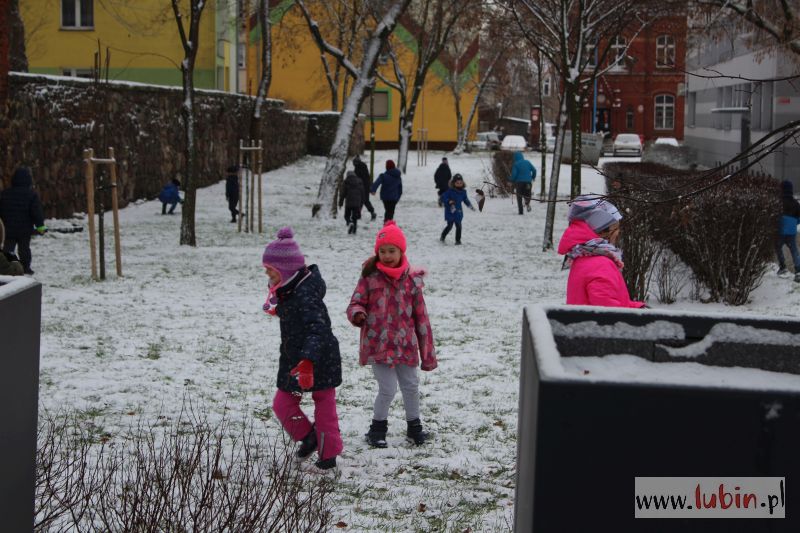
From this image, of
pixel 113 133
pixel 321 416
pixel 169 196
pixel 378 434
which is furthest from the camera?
pixel 113 133

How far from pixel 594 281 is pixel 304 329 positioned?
1.54 metres

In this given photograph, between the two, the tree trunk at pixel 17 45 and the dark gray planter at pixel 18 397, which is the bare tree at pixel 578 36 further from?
the dark gray planter at pixel 18 397

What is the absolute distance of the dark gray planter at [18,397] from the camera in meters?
3.13

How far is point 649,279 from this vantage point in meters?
12.3

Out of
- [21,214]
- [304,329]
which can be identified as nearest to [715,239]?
[304,329]

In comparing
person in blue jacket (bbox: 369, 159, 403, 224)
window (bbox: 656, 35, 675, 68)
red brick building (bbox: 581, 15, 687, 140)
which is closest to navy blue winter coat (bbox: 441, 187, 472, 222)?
person in blue jacket (bbox: 369, 159, 403, 224)

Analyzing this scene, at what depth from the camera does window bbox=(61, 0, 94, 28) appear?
40812 mm

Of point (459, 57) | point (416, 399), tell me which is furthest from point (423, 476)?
point (459, 57)

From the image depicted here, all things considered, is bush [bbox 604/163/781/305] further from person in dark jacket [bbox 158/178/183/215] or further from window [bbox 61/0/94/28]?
window [bbox 61/0/94/28]

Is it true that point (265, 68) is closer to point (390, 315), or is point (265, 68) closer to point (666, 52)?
point (666, 52)

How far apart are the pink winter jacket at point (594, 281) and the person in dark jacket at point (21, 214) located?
9804 mm

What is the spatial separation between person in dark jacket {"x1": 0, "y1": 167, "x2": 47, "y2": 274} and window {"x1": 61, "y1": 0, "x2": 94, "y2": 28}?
29.1m

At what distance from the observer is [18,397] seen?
3.27 meters

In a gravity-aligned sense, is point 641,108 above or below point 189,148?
above
